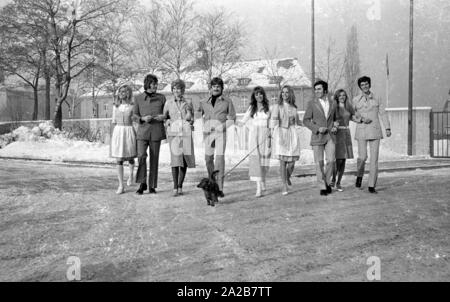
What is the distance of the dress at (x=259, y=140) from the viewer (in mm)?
7523

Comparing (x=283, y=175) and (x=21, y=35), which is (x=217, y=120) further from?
(x=21, y=35)

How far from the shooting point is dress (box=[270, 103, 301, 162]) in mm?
7727

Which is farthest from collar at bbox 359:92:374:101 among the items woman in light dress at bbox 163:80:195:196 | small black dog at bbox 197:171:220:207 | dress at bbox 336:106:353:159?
small black dog at bbox 197:171:220:207

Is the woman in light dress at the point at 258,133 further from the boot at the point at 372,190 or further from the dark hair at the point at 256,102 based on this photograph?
the boot at the point at 372,190

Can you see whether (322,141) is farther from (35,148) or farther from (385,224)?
(35,148)

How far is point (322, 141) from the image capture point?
7.60m

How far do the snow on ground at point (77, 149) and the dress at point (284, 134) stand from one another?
6430mm

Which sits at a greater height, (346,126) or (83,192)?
(346,126)

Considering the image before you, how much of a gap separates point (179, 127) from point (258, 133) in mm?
1422

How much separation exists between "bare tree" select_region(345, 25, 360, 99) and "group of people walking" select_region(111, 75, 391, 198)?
35622 millimetres

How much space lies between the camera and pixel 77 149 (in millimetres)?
19281

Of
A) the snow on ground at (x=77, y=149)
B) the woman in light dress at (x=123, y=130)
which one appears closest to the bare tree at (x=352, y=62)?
the snow on ground at (x=77, y=149)

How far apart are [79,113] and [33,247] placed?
2697 inches
